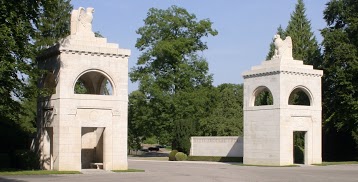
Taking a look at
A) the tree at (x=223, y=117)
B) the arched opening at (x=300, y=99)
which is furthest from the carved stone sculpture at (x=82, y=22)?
the tree at (x=223, y=117)

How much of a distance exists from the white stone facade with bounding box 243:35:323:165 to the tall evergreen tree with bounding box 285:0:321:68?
46.0 ft

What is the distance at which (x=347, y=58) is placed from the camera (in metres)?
46.0

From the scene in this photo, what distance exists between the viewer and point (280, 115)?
130 feet

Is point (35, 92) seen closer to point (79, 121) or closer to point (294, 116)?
point (79, 121)

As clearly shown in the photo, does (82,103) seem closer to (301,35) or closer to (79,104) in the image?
(79,104)

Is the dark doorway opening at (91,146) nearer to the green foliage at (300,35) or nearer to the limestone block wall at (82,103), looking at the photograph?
the limestone block wall at (82,103)

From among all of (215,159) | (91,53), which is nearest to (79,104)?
(91,53)

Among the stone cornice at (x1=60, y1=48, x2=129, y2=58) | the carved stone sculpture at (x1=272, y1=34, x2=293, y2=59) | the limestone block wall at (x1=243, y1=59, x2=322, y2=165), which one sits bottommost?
the limestone block wall at (x1=243, y1=59, x2=322, y2=165)

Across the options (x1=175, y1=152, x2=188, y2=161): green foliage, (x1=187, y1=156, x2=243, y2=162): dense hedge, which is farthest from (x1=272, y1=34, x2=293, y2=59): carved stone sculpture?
(x1=175, y1=152, x2=188, y2=161): green foliage

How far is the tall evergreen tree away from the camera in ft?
190

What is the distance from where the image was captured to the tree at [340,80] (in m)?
45.6

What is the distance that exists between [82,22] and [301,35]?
34.2 m

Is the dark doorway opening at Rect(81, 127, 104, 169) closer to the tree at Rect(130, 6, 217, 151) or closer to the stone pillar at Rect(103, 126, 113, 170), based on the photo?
the stone pillar at Rect(103, 126, 113, 170)

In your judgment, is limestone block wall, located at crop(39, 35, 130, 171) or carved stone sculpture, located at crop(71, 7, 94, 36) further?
carved stone sculpture, located at crop(71, 7, 94, 36)
